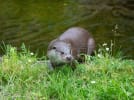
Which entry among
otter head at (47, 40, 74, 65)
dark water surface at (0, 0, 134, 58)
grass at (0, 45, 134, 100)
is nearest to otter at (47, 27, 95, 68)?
otter head at (47, 40, 74, 65)

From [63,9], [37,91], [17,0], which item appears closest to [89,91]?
[37,91]

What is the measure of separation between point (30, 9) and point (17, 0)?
3.58ft

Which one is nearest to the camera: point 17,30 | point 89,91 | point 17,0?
point 89,91

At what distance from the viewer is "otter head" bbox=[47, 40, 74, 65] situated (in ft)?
16.6

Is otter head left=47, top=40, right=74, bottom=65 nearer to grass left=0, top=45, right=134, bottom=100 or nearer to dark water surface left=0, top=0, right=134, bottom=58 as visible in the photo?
grass left=0, top=45, right=134, bottom=100

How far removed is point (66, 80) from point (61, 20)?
203 inches

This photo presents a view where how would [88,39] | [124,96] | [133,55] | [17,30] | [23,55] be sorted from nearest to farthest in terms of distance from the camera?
[124,96] < [23,55] < [88,39] < [133,55] < [17,30]

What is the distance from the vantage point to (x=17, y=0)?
11.6 meters

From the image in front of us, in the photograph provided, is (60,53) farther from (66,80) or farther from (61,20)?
(61,20)

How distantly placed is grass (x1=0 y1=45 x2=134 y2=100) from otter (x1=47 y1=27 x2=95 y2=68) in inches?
4.5

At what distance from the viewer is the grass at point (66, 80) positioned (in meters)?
4.11

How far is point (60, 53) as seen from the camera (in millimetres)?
5152

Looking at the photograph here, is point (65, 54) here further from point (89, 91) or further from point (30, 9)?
point (30, 9)

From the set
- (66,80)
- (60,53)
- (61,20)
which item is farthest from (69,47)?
(61,20)
